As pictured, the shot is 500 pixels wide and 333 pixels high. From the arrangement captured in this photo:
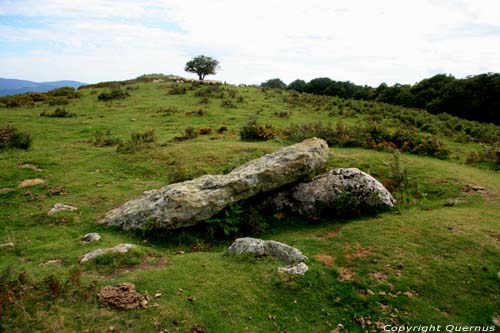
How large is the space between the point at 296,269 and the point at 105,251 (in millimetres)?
4712

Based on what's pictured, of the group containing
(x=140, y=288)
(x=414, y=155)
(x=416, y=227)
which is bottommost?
(x=140, y=288)

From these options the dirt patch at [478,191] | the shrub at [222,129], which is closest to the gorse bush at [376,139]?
the shrub at [222,129]

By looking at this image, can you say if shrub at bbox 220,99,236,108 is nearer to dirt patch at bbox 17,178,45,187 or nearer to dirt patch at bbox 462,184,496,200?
dirt patch at bbox 17,178,45,187

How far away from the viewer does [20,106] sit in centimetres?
3192

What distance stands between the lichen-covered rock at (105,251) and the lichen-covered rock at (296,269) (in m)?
3.90

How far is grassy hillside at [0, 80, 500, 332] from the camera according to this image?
6.73m

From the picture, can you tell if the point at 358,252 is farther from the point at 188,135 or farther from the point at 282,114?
the point at 282,114

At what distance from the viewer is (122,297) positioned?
685 centimetres

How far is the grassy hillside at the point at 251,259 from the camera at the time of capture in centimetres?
673

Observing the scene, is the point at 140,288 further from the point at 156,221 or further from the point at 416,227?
the point at 416,227

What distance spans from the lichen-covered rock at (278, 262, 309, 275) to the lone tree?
6369 cm

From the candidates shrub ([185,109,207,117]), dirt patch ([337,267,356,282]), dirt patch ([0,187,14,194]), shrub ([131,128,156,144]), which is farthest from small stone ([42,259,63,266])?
shrub ([185,109,207,117])

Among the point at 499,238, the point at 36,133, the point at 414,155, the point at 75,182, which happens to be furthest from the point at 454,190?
the point at 36,133

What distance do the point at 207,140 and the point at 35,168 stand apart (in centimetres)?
887
